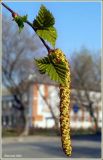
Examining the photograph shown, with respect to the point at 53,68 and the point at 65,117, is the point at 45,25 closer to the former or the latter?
the point at 53,68

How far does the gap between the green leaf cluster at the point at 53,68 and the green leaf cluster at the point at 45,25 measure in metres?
0.03

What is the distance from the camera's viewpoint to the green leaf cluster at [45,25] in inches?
39.1

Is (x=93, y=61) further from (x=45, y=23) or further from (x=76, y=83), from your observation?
(x=45, y=23)

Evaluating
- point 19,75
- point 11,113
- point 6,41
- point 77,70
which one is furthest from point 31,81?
point 11,113

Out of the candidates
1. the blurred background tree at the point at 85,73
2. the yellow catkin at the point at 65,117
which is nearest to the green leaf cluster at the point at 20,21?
the yellow catkin at the point at 65,117

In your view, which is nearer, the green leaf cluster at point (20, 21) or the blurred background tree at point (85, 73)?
the green leaf cluster at point (20, 21)

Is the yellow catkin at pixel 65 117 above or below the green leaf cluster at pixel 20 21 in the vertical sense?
below

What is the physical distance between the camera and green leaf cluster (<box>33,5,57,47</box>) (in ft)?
3.26

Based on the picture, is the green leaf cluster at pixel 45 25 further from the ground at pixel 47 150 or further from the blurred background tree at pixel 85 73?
the blurred background tree at pixel 85 73

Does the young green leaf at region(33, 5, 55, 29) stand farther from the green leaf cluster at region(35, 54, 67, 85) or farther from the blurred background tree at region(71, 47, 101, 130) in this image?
the blurred background tree at region(71, 47, 101, 130)

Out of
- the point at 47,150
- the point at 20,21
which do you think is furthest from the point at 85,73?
the point at 20,21

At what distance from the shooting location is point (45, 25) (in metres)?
1.01

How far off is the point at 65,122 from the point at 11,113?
2442 inches

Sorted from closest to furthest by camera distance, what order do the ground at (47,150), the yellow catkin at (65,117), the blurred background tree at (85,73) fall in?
the yellow catkin at (65,117) < the ground at (47,150) < the blurred background tree at (85,73)
